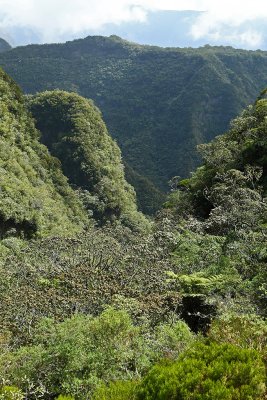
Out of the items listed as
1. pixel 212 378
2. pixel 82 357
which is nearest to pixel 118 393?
pixel 212 378

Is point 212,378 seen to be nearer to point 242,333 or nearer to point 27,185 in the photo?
point 242,333

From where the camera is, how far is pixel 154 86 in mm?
123375

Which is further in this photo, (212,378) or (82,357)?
(82,357)

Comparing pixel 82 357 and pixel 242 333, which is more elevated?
pixel 242 333

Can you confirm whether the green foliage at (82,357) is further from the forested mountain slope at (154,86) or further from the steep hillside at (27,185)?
the forested mountain slope at (154,86)

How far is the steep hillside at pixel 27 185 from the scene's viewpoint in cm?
3506

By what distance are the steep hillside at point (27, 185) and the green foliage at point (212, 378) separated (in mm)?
28396

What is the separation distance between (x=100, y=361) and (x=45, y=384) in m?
1.07

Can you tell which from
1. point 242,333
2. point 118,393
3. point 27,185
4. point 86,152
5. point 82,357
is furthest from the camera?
point 86,152

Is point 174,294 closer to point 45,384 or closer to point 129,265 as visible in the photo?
point 129,265

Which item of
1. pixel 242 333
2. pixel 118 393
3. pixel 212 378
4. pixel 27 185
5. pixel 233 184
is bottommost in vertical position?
pixel 118 393

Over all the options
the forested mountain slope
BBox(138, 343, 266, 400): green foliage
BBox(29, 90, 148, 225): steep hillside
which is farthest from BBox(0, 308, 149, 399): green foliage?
the forested mountain slope

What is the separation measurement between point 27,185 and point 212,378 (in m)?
35.3

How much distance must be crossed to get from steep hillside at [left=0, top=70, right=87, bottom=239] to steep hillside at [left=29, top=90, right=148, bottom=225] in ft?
19.8
